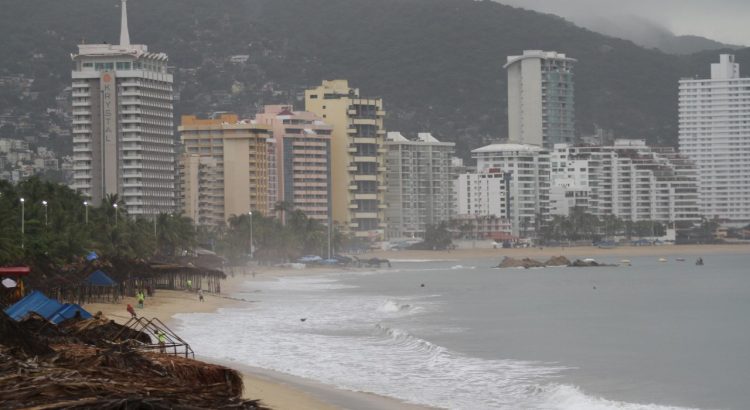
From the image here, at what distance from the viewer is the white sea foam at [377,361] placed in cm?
3509

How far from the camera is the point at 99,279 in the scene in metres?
61.6

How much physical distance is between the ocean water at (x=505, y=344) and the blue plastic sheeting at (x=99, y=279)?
4024 millimetres

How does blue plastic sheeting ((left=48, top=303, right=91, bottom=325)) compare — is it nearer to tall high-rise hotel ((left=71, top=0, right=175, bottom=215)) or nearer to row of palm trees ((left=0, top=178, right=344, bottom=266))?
row of palm trees ((left=0, top=178, right=344, bottom=266))

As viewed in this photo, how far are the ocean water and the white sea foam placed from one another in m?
0.06

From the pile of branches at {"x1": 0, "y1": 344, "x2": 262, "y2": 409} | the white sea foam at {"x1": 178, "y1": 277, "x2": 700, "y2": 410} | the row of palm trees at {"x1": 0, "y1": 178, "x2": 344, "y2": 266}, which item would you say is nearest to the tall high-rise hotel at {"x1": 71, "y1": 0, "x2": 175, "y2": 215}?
the row of palm trees at {"x1": 0, "y1": 178, "x2": 344, "y2": 266}

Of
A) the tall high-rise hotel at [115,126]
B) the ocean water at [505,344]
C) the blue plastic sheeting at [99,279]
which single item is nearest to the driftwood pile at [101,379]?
the ocean water at [505,344]

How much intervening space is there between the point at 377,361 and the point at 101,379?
2814cm

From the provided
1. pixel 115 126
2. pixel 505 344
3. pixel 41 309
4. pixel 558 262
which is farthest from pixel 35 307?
pixel 558 262

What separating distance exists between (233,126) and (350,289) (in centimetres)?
9786

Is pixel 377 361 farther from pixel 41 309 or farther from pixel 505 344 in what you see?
pixel 41 309

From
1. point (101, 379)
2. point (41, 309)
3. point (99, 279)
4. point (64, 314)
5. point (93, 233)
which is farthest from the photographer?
point (93, 233)

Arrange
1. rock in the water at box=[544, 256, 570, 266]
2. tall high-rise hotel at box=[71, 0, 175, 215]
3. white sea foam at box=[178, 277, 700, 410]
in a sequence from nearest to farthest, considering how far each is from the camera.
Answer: white sea foam at box=[178, 277, 700, 410] → tall high-rise hotel at box=[71, 0, 175, 215] → rock in the water at box=[544, 256, 570, 266]

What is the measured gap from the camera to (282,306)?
76.4 m

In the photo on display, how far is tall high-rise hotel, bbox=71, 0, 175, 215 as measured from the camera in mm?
174375
